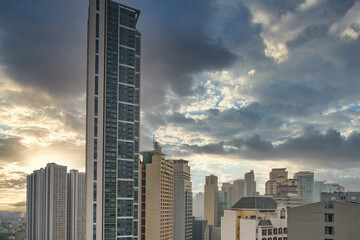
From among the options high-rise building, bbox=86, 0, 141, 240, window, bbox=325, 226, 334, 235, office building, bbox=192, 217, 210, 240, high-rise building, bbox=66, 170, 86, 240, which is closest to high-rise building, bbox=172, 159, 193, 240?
office building, bbox=192, 217, 210, 240

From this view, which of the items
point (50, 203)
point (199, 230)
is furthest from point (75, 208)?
point (199, 230)

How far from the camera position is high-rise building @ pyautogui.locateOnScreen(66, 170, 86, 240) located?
16712 centimetres

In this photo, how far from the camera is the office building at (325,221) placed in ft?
96.6

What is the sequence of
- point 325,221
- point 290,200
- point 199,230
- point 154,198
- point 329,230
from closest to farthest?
point 329,230
point 325,221
point 154,198
point 290,200
point 199,230

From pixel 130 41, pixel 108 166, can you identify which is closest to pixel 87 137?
pixel 108 166

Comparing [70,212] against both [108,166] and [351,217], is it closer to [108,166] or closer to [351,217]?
[108,166]

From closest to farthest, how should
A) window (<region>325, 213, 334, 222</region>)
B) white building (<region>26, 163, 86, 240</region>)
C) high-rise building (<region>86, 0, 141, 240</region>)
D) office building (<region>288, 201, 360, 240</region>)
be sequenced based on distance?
1. office building (<region>288, 201, 360, 240</region>)
2. window (<region>325, 213, 334, 222</region>)
3. high-rise building (<region>86, 0, 141, 240</region>)
4. white building (<region>26, 163, 86, 240</region>)

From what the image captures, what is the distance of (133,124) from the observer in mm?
96062

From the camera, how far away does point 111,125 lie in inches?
3563

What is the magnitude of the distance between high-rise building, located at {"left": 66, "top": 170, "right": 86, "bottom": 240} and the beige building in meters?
69.2

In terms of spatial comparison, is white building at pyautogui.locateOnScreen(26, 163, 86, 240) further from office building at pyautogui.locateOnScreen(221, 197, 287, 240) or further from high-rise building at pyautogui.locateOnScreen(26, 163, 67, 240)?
office building at pyautogui.locateOnScreen(221, 197, 287, 240)

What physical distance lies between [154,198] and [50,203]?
76275mm

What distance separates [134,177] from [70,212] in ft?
294

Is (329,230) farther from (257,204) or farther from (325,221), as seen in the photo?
(257,204)
